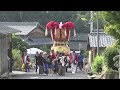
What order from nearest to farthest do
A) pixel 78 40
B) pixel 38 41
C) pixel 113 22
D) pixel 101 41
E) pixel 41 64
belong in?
pixel 113 22 < pixel 41 64 < pixel 101 41 < pixel 38 41 < pixel 78 40

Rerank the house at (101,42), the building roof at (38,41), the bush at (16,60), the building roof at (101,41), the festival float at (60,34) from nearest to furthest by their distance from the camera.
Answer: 1. the bush at (16,60)
2. the festival float at (60,34)
3. the house at (101,42)
4. the building roof at (101,41)
5. the building roof at (38,41)

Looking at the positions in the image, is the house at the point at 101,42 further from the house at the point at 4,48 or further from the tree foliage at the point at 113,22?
the tree foliage at the point at 113,22

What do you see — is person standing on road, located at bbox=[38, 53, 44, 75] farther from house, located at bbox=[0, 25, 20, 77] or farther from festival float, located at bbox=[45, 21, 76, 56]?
festival float, located at bbox=[45, 21, 76, 56]

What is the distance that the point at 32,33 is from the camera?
172 feet

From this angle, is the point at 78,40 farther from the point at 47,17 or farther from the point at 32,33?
the point at 32,33

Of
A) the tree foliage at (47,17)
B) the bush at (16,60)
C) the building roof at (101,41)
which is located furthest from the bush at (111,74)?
the tree foliage at (47,17)

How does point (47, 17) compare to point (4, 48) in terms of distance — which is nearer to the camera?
point (4, 48)

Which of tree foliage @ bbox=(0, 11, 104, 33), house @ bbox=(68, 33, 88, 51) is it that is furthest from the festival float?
house @ bbox=(68, 33, 88, 51)

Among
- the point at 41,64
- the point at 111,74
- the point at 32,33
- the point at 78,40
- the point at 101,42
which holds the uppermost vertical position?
the point at 32,33

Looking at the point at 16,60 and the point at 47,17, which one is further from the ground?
the point at 47,17

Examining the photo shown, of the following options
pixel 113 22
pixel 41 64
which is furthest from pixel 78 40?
pixel 113 22

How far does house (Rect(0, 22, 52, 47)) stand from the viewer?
164 feet

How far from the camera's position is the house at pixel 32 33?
5007 centimetres
